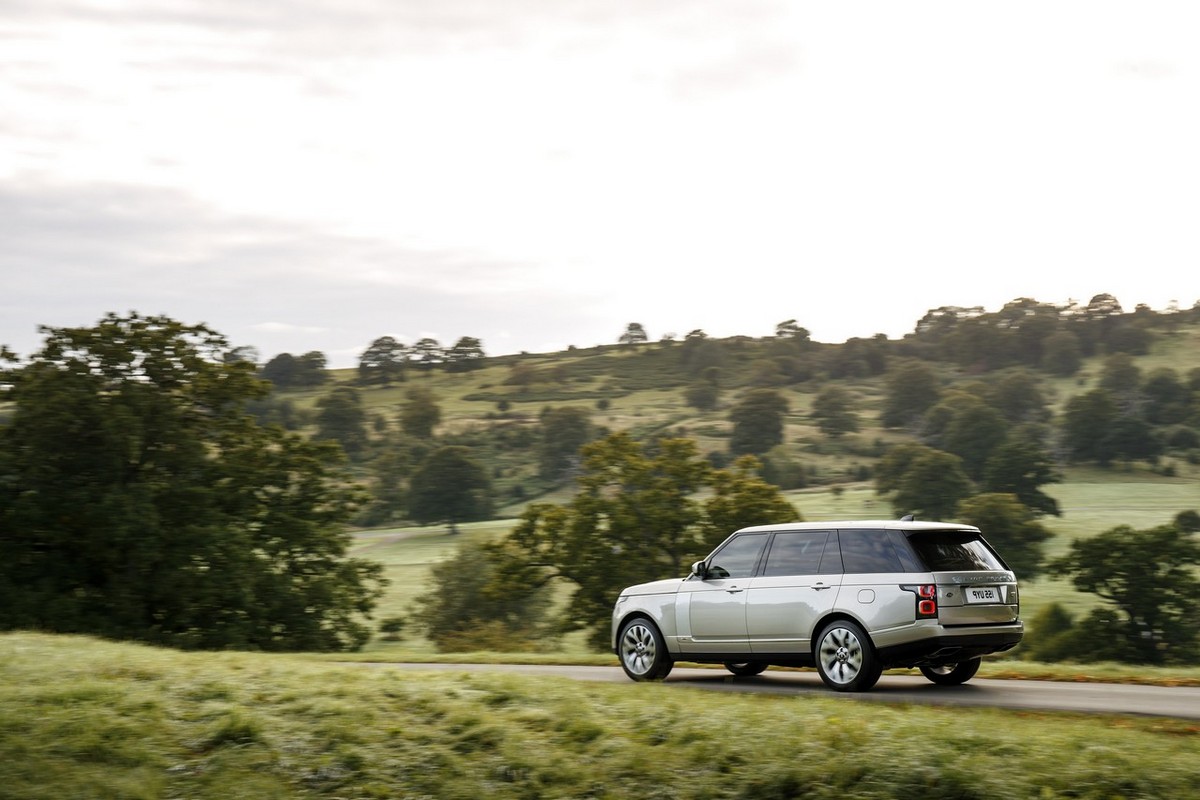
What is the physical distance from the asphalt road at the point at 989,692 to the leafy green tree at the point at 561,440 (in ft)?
336

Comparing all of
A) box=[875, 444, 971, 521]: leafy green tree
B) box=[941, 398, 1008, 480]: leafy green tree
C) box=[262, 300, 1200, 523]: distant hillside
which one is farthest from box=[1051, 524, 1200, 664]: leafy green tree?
box=[262, 300, 1200, 523]: distant hillside

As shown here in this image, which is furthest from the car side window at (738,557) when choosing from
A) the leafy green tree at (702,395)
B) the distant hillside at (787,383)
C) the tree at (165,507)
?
the leafy green tree at (702,395)

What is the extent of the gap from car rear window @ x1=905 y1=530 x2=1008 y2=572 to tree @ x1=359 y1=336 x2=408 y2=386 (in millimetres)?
178805

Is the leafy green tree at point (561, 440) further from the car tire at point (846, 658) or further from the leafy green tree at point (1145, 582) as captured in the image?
the car tire at point (846, 658)

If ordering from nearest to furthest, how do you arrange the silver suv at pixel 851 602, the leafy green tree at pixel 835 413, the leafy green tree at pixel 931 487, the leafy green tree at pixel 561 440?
the silver suv at pixel 851 602
the leafy green tree at pixel 931 487
the leafy green tree at pixel 561 440
the leafy green tree at pixel 835 413

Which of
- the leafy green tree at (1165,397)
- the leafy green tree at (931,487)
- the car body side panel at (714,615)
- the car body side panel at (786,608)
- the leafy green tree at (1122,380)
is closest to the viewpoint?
the car body side panel at (786,608)

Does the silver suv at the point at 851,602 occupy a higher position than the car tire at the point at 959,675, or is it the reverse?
the silver suv at the point at 851,602

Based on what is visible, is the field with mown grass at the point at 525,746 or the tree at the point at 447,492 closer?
the field with mown grass at the point at 525,746

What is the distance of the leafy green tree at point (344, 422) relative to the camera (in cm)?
13675

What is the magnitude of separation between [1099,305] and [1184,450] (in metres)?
77.7

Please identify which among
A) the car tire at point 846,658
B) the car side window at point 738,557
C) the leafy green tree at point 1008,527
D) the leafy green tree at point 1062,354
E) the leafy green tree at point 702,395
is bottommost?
the leafy green tree at point 1008,527

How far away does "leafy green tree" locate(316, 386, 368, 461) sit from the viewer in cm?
13675

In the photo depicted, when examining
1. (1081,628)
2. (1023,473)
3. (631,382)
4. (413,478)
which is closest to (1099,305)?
(631,382)

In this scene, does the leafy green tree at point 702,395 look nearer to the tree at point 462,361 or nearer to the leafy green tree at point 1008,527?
the tree at point 462,361
